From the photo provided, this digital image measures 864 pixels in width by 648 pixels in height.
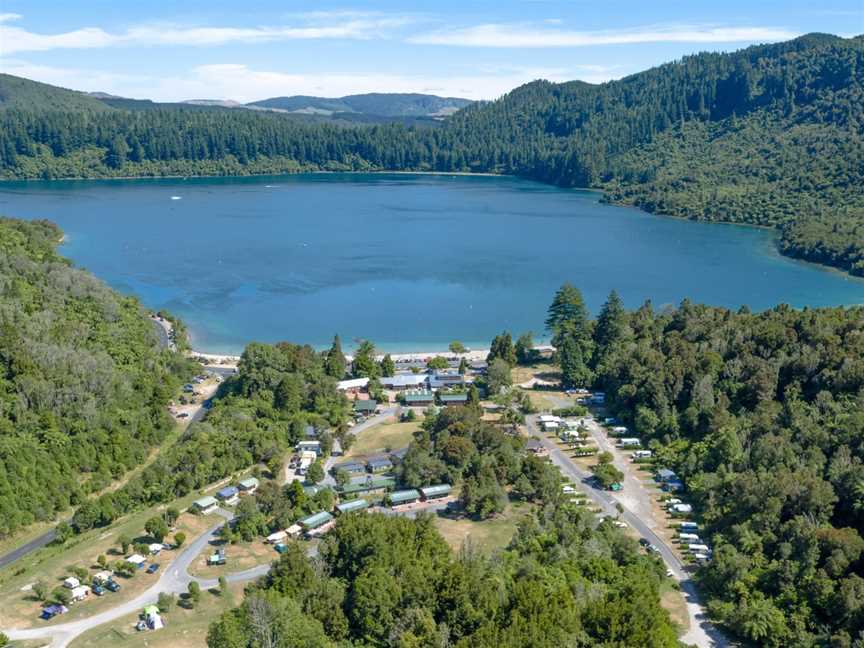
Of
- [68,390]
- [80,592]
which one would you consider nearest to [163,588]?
[80,592]

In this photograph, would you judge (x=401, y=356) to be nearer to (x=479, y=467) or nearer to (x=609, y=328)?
(x=609, y=328)

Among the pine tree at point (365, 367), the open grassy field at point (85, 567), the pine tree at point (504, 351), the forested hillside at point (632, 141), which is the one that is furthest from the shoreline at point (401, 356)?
the forested hillside at point (632, 141)

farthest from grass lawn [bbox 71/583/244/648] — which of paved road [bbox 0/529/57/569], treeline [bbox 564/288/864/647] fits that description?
treeline [bbox 564/288/864/647]

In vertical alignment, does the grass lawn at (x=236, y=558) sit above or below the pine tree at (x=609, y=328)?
below

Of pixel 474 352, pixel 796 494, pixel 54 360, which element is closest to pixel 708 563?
pixel 796 494

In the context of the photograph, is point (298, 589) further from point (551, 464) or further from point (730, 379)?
point (730, 379)

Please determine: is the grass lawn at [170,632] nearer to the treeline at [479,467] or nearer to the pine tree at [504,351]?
the treeline at [479,467]

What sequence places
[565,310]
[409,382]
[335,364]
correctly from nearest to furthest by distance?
[335,364], [409,382], [565,310]
